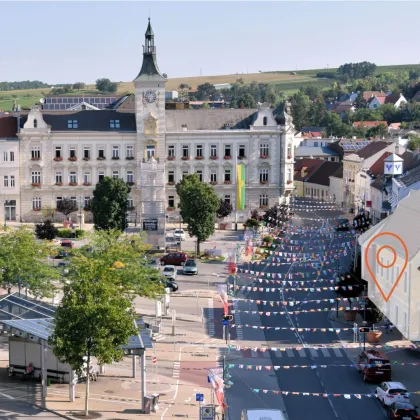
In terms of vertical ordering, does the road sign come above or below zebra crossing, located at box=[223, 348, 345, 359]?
above

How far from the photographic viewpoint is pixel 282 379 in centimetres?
4538

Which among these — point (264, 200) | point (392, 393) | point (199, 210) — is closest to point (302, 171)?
point (264, 200)

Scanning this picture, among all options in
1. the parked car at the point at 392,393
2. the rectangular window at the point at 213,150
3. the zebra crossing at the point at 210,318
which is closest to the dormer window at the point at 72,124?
the rectangular window at the point at 213,150

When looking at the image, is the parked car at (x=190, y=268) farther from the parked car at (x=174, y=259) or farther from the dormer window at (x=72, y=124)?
the dormer window at (x=72, y=124)

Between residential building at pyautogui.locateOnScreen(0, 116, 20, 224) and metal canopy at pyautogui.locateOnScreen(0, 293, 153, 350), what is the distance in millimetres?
51868

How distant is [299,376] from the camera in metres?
A: 45.7

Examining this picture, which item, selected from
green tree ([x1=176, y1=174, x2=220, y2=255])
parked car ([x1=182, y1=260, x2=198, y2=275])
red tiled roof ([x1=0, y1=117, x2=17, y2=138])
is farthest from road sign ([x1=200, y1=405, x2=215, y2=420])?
red tiled roof ([x1=0, y1=117, x2=17, y2=138])

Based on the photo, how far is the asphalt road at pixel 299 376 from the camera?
134 feet

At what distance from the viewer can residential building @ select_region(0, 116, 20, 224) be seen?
321 feet

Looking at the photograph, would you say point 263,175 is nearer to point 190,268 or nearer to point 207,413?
point 190,268

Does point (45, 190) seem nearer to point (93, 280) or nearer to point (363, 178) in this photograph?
point (363, 178)

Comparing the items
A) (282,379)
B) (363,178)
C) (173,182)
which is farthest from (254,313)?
(363,178)

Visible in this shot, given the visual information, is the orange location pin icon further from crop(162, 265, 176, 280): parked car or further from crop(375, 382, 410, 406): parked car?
crop(162, 265, 176, 280): parked car

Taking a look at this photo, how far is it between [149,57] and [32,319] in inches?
2264
